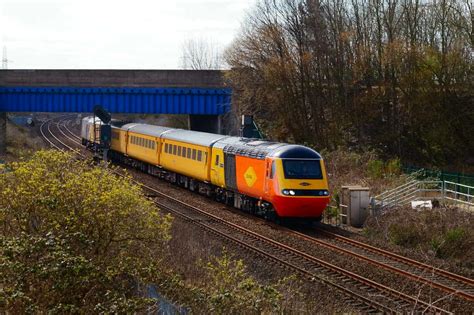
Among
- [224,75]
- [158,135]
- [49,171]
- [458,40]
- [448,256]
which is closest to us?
[49,171]

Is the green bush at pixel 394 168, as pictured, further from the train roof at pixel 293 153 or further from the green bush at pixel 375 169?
the train roof at pixel 293 153

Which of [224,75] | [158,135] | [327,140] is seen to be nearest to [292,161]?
[158,135]

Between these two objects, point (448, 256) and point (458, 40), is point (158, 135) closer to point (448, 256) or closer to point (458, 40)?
point (458, 40)

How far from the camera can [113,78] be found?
176 ft

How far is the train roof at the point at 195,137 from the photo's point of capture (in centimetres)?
2967

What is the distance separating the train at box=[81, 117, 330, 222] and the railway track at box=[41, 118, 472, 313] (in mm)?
1204

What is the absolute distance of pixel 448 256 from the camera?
19.6m

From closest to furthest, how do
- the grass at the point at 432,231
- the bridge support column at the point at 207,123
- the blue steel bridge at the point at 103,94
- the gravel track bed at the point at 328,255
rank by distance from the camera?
the gravel track bed at the point at 328,255 < the grass at the point at 432,231 < the blue steel bridge at the point at 103,94 < the bridge support column at the point at 207,123

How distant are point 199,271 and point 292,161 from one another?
7501mm

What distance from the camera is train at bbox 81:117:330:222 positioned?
21766mm

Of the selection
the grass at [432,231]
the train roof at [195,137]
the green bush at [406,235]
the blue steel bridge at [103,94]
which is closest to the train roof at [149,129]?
the train roof at [195,137]

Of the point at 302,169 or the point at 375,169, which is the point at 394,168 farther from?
the point at 302,169

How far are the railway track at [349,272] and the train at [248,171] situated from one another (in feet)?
3.95

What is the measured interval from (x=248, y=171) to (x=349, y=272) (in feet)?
27.6
